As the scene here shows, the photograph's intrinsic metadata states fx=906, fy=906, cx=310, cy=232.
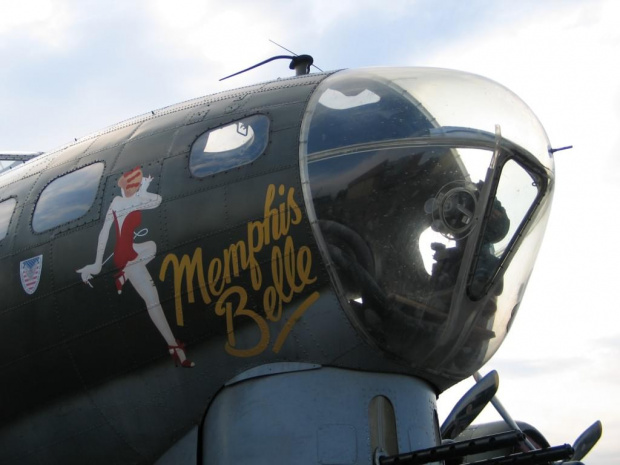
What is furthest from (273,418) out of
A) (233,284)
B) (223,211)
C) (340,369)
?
(223,211)

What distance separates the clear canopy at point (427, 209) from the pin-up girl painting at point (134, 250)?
1641 mm

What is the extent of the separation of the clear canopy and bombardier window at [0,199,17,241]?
361cm

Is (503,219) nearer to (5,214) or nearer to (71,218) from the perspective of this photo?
(71,218)

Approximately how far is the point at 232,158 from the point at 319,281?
1533 mm

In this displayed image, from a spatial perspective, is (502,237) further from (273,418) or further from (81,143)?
(81,143)

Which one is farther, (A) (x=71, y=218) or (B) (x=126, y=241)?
(A) (x=71, y=218)

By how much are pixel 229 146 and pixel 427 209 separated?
2.05 metres

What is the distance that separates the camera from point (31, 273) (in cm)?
916

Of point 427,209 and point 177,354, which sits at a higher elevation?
point 427,209

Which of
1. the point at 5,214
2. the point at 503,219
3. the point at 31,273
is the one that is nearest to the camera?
the point at 503,219

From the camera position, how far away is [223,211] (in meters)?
8.36

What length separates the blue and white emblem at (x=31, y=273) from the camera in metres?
9.09

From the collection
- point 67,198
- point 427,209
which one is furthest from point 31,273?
point 427,209

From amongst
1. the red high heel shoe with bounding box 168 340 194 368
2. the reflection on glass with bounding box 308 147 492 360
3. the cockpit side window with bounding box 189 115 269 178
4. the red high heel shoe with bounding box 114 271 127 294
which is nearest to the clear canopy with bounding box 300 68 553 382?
the reflection on glass with bounding box 308 147 492 360
